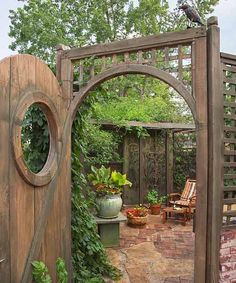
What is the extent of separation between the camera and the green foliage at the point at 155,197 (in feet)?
23.2

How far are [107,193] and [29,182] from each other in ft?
8.22

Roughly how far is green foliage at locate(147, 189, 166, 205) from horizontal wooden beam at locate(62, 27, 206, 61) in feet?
15.6

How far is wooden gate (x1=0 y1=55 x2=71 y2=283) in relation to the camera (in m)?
2.08

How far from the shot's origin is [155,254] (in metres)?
4.32

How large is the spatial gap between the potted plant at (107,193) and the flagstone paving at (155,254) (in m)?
0.55

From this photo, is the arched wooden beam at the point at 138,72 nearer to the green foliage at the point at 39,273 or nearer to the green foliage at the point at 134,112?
the green foliage at the point at 39,273

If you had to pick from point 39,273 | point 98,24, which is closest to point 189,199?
point 39,273

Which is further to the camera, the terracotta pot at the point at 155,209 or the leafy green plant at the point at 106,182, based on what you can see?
the terracotta pot at the point at 155,209

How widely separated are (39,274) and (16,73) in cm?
146

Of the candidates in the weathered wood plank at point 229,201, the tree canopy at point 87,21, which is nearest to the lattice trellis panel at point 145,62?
the weathered wood plank at point 229,201

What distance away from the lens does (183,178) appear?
25.7ft

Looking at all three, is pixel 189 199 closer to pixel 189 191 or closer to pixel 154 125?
pixel 189 191

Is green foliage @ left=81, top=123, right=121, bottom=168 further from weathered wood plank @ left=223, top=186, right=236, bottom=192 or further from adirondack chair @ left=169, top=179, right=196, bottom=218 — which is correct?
weathered wood plank @ left=223, top=186, right=236, bottom=192

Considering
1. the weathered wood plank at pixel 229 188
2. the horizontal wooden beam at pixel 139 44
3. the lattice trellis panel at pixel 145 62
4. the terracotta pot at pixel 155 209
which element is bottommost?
the terracotta pot at pixel 155 209
